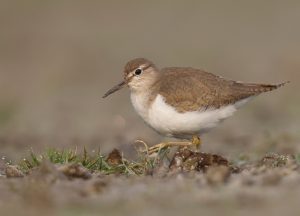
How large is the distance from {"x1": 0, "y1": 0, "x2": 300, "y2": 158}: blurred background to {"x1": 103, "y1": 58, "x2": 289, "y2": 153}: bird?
1.20 meters

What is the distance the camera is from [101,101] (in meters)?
16.6

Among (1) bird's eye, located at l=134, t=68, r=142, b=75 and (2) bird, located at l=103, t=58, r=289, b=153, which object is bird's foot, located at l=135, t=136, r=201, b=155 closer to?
(2) bird, located at l=103, t=58, r=289, b=153

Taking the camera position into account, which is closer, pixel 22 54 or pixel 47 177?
pixel 47 177

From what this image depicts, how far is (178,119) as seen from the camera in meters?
9.10

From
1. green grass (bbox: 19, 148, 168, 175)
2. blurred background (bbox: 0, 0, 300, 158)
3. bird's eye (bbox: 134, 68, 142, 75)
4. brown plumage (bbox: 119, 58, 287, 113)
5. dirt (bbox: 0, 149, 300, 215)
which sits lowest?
dirt (bbox: 0, 149, 300, 215)

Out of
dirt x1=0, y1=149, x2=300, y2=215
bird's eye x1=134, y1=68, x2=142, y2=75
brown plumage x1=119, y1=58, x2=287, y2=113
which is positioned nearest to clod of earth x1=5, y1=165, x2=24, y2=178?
dirt x1=0, y1=149, x2=300, y2=215

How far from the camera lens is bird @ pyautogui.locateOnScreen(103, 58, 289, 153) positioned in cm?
914

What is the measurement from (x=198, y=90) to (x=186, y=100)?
0.67ft

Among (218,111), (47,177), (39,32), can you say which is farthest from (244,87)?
(39,32)

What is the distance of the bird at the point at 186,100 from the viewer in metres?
9.14

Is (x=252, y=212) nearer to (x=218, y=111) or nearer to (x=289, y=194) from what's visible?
(x=289, y=194)

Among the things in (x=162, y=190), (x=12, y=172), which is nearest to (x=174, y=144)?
(x=12, y=172)

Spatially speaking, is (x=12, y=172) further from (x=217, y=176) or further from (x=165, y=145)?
(x=217, y=176)

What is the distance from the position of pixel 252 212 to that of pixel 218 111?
11.2 feet
